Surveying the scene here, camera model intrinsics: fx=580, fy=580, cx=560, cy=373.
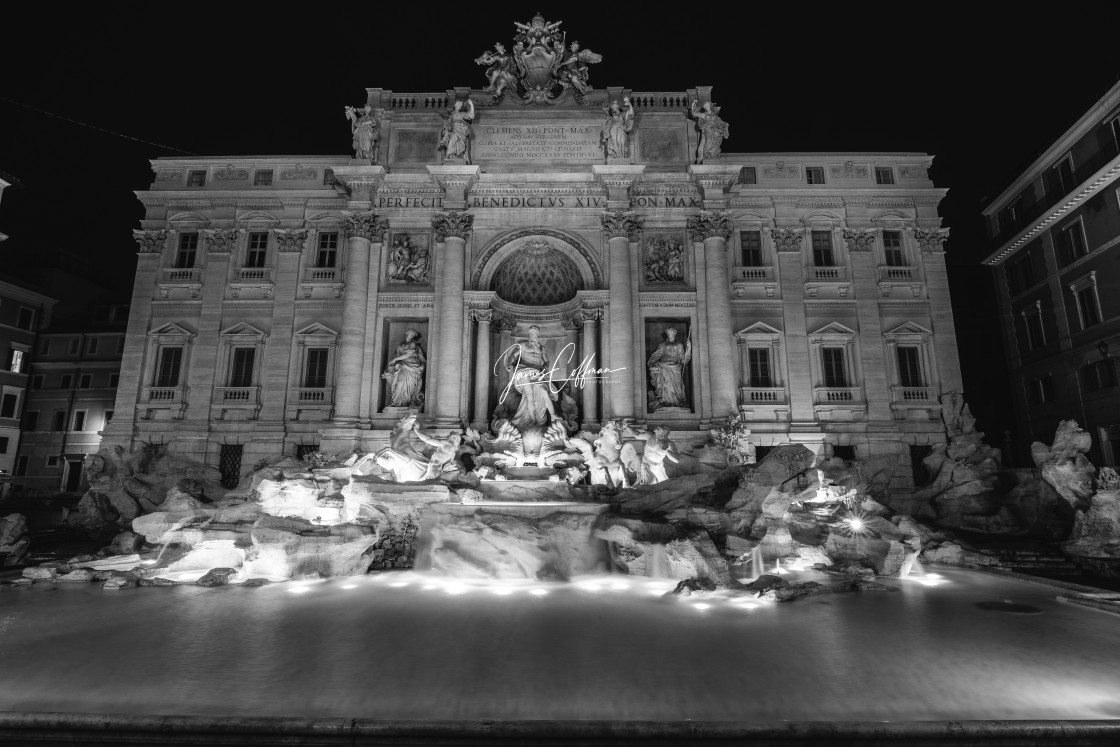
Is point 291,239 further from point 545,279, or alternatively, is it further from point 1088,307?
point 1088,307

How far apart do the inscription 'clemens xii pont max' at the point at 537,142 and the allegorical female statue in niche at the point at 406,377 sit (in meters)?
8.80

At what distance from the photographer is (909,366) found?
24.8 m

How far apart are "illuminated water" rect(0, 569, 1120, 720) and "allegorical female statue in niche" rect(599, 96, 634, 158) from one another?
18.7 meters

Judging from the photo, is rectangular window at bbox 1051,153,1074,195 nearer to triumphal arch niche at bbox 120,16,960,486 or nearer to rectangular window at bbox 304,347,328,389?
triumphal arch niche at bbox 120,16,960,486

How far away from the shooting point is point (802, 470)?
15414 mm

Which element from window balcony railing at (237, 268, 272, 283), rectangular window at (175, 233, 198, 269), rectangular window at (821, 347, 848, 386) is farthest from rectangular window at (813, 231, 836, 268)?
rectangular window at (175, 233, 198, 269)

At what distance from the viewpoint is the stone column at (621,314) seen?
882 inches

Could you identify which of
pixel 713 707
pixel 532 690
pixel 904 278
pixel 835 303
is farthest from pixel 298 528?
pixel 904 278

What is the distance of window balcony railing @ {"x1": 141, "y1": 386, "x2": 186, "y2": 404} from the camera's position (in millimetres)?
24734

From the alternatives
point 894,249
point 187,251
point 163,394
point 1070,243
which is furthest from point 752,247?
point 163,394

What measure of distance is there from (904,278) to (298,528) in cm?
2554

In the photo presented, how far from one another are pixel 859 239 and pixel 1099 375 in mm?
11181

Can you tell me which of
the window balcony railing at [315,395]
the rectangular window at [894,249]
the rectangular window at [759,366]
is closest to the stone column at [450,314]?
the window balcony railing at [315,395]

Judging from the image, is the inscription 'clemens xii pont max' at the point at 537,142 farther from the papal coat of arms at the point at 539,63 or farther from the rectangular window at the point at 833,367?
the rectangular window at the point at 833,367
